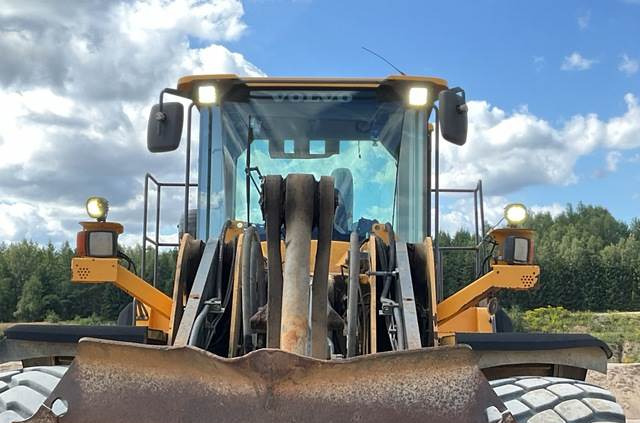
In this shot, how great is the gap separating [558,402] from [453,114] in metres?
2.27

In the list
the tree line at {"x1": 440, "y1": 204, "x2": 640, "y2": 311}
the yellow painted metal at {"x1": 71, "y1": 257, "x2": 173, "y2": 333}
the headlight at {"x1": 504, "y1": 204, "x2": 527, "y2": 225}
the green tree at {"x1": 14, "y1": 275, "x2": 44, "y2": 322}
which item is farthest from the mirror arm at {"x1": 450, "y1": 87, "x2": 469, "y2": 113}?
the tree line at {"x1": 440, "y1": 204, "x2": 640, "y2": 311}

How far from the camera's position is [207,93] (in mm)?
5160

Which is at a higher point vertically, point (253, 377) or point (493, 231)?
point (493, 231)

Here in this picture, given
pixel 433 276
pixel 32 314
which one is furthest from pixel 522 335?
pixel 32 314

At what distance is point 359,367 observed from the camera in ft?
8.63

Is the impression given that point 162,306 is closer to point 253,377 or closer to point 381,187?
point 381,187

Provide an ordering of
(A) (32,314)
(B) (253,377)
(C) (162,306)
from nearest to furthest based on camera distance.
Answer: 1. (B) (253,377)
2. (C) (162,306)
3. (A) (32,314)

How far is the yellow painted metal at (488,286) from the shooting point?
472 cm

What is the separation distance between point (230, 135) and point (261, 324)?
70.1 inches

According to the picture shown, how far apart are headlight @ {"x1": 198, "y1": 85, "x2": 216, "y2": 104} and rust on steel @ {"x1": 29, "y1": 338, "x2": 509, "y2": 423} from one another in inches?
109

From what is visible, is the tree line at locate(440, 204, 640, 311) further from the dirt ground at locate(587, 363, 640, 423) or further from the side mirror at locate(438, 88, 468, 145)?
the side mirror at locate(438, 88, 468, 145)

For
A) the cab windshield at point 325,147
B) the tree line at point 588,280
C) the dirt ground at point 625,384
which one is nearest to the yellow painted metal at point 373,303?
the cab windshield at point 325,147

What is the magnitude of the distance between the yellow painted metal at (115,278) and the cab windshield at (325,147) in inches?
25.6

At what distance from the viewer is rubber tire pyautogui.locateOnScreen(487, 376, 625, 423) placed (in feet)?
10.5
